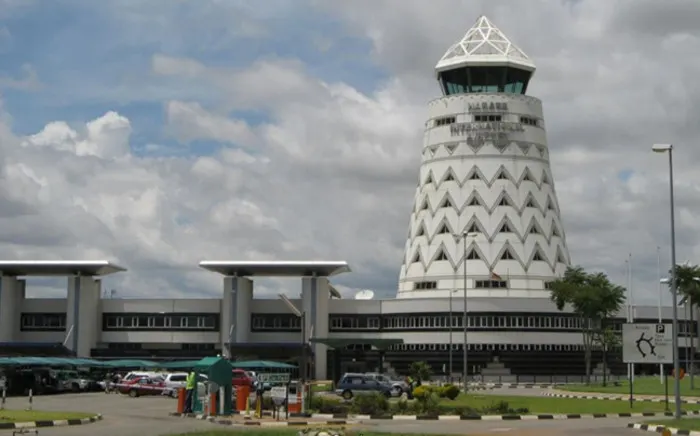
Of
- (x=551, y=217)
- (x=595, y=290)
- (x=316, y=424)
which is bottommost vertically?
(x=316, y=424)

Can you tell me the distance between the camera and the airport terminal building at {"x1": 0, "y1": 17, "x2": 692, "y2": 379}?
368 ft

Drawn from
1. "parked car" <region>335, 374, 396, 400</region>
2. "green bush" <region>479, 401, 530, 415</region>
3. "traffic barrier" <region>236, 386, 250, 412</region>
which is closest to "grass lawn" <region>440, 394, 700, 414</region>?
"green bush" <region>479, 401, 530, 415</region>

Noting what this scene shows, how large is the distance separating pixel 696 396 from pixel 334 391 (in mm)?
22701

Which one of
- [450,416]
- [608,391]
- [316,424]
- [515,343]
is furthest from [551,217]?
[316,424]

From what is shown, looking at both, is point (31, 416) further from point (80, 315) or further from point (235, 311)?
point (80, 315)

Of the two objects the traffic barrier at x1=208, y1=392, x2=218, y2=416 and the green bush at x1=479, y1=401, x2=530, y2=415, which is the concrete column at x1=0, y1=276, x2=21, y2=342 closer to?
the traffic barrier at x1=208, y1=392, x2=218, y2=416

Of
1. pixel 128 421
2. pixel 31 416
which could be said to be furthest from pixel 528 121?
pixel 31 416

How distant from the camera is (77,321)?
112 metres

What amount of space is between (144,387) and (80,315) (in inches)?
1571

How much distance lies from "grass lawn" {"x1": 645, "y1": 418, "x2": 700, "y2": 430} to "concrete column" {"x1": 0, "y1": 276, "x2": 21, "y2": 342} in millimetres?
82681

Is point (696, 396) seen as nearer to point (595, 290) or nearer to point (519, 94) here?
point (595, 290)

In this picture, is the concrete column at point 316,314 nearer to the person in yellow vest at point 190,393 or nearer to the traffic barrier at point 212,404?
the person in yellow vest at point 190,393

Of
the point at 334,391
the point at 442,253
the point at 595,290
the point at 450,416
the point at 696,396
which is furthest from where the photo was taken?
the point at 442,253

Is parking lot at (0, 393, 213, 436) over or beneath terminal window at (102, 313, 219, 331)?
beneath
